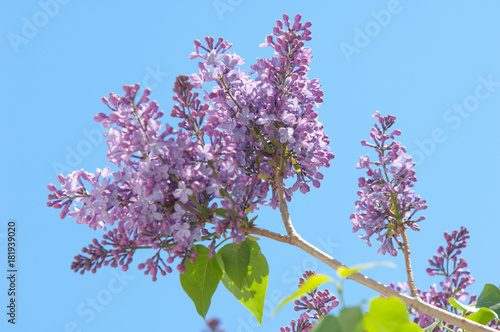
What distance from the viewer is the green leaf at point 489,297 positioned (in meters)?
2.22

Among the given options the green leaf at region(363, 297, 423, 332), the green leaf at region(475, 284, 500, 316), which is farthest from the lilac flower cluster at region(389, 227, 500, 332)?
the green leaf at region(363, 297, 423, 332)

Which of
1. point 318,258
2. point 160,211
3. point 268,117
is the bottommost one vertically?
point 318,258

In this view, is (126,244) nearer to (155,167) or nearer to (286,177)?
(155,167)

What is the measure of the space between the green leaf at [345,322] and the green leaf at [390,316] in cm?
6

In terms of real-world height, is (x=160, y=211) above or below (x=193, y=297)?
above

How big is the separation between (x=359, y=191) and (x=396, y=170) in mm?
167

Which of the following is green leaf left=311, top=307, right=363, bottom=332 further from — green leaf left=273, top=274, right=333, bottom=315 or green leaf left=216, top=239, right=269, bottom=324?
green leaf left=216, top=239, right=269, bottom=324

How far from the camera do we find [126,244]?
A: 1.76 metres

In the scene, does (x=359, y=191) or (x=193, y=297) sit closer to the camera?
(x=193, y=297)

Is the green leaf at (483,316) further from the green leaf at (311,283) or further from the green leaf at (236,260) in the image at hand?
the green leaf at (311,283)

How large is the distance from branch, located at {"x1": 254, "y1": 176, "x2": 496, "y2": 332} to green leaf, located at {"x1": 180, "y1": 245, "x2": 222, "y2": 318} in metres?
0.23

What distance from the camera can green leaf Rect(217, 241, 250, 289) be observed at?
1902 millimetres

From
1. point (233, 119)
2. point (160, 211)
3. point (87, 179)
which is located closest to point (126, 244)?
point (160, 211)

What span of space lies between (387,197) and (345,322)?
1.14 meters
